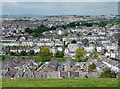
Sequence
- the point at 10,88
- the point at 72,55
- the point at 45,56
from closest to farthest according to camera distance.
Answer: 1. the point at 10,88
2. the point at 45,56
3. the point at 72,55

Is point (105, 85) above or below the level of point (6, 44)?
above

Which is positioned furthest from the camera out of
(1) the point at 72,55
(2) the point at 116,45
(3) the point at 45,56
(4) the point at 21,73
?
(2) the point at 116,45

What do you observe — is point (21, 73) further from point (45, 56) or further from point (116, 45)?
point (116, 45)

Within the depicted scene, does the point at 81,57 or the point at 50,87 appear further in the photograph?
the point at 81,57

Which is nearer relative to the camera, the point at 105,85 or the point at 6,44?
the point at 105,85

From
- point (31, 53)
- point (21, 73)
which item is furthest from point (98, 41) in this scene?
point (21, 73)

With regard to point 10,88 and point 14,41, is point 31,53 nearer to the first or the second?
point 14,41

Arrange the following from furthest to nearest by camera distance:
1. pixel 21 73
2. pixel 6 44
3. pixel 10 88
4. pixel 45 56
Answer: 1. pixel 6 44
2. pixel 45 56
3. pixel 21 73
4. pixel 10 88

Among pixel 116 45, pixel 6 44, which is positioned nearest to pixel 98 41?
pixel 116 45

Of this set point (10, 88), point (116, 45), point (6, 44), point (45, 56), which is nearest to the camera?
point (10, 88)
